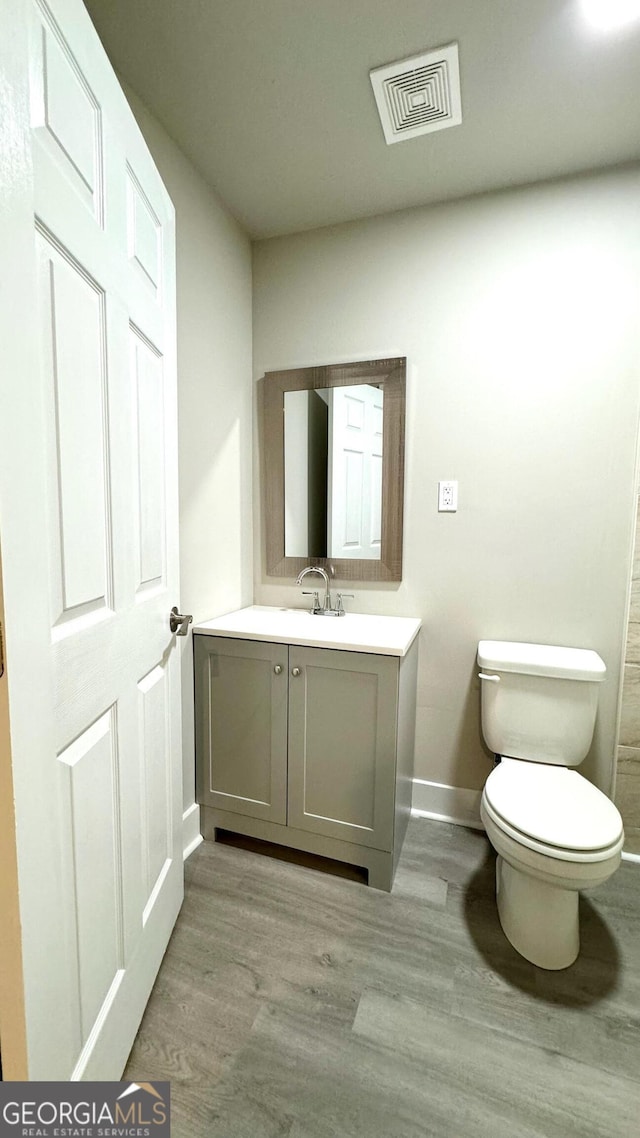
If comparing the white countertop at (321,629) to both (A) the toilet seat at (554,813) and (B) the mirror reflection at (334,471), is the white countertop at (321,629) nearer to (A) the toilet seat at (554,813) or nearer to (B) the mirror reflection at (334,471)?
(B) the mirror reflection at (334,471)

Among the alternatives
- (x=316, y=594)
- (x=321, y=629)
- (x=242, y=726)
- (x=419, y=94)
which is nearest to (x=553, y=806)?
(x=321, y=629)

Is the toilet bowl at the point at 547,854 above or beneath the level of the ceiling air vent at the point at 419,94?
beneath

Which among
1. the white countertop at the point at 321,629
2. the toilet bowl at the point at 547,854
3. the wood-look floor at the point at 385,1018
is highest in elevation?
the white countertop at the point at 321,629

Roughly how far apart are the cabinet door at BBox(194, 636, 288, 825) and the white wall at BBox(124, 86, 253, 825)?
0.21ft

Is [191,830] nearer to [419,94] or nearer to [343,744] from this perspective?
[343,744]

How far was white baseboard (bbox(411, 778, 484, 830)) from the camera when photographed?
1842 mm

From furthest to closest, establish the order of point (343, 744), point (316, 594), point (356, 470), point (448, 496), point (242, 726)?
point (316, 594)
point (356, 470)
point (448, 496)
point (242, 726)
point (343, 744)

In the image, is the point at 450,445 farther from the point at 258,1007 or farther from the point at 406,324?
the point at 258,1007

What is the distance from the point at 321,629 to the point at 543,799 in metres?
0.85

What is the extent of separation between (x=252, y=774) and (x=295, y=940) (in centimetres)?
50

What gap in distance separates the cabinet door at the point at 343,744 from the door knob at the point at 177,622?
1.39ft

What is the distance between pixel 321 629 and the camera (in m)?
1.65

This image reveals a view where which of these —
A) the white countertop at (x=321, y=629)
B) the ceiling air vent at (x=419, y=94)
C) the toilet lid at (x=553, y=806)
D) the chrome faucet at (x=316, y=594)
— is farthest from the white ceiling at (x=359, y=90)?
the toilet lid at (x=553, y=806)

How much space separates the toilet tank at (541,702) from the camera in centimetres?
151
